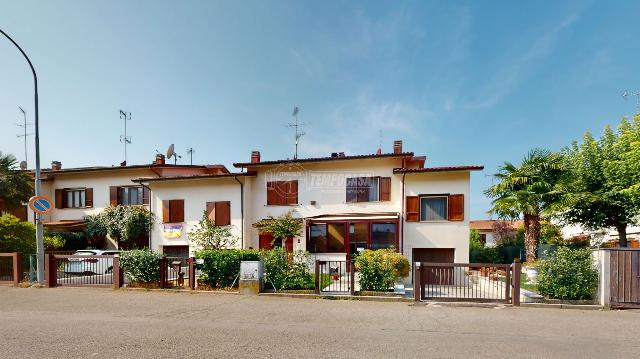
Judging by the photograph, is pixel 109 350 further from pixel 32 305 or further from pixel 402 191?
pixel 402 191

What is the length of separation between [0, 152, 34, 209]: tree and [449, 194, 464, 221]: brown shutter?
79.8ft

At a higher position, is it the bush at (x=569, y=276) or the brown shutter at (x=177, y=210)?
the brown shutter at (x=177, y=210)

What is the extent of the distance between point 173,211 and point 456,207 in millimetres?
16250

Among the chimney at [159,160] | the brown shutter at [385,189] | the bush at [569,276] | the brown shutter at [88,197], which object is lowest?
the bush at [569,276]

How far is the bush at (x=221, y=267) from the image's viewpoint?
38.3 ft

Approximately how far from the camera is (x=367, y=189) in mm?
18562

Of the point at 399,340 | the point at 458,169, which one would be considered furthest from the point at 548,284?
the point at 458,169

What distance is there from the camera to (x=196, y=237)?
1792cm

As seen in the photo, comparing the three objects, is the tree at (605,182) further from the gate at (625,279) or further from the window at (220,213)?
the window at (220,213)

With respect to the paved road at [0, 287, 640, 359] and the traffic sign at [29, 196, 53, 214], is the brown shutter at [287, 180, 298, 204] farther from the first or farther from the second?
the traffic sign at [29, 196, 53, 214]

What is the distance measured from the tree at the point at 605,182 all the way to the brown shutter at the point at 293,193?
13.8m

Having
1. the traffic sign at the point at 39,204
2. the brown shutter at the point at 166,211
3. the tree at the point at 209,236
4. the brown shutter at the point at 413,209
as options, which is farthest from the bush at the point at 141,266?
the brown shutter at the point at 413,209

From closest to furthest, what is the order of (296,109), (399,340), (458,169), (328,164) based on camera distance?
(399,340), (458,169), (328,164), (296,109)

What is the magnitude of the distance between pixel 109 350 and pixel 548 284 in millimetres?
10982
